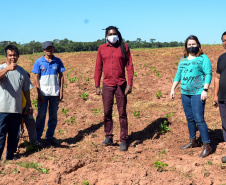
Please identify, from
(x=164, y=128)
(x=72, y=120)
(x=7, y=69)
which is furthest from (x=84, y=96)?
(x=7, y=69)

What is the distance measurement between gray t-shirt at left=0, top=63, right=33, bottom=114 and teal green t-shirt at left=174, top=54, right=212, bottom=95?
290 centimetres

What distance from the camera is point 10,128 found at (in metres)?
4.82

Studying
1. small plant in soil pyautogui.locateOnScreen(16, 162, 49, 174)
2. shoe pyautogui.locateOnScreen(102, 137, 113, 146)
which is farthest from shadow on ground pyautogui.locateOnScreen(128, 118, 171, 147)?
small plant in soil pyautogui.locateOnScreen(16, 162, 49, 174)

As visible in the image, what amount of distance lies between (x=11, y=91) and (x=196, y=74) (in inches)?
126

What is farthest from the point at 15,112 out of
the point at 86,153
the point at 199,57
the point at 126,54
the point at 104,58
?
the point at 199,57

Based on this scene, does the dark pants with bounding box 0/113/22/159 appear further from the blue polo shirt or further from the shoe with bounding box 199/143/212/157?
the shoe with bounding box 199/143/212/157

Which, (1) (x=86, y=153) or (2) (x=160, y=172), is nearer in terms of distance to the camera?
(2) (x=160, y=172)

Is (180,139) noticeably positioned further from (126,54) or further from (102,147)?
(126,54)

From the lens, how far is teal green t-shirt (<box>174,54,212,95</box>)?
15.7 ft

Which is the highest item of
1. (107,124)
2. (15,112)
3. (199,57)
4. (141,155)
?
(199,57)

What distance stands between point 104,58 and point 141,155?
6.63 feet

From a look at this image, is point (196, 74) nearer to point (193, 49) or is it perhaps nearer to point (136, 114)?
point (193, 49)

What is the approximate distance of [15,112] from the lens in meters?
4.66

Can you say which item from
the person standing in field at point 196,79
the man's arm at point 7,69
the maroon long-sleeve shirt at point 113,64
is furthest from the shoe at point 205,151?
the man's arm at point 7,69
